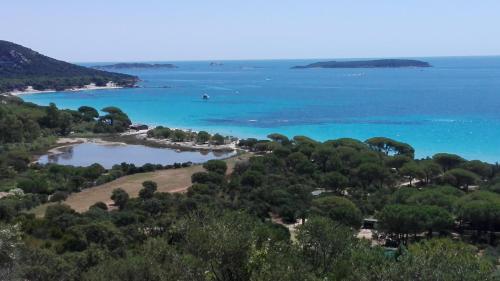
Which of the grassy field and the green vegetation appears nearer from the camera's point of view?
the grassy field

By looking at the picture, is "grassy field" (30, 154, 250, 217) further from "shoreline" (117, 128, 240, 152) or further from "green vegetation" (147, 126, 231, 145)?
"green vegetation" (147, 126, 231, 145)

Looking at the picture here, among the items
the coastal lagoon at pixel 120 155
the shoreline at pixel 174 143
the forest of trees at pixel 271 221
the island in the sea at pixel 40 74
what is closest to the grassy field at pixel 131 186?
the forest of trees at pixel 271 221

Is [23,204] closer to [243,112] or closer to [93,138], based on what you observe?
[93,138]

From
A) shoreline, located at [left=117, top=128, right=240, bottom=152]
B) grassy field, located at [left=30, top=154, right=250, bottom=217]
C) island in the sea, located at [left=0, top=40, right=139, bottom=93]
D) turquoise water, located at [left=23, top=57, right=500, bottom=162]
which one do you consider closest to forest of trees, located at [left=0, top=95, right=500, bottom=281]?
grassy field, located at [left=30, top=154, right=250, bottom=217]

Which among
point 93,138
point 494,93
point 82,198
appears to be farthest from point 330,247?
point 494,93

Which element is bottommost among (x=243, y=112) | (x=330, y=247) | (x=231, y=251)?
(x=243, y=112)

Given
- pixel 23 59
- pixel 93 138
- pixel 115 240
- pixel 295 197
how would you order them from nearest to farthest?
pixel 115 240, pixel 295 197, pixel 93 138, pixel 23 59
